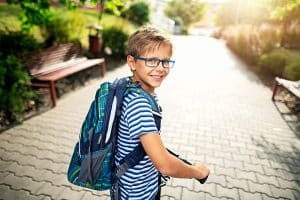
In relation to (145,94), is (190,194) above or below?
below

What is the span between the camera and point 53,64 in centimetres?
718

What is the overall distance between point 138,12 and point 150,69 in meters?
21.2

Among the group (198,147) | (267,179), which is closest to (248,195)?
(267,179)

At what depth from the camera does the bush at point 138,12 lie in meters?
21.4

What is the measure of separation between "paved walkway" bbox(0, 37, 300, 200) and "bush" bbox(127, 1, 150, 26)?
1477cm

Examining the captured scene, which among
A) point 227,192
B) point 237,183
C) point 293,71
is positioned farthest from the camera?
point 293,71

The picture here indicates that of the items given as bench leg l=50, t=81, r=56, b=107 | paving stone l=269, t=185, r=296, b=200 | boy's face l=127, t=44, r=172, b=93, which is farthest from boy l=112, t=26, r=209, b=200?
bench leg l=50, t=81, r=56, b=107

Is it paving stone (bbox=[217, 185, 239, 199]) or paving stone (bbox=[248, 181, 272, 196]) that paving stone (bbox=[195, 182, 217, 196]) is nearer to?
paving stone (bbox=[217, 185, 239, 199])

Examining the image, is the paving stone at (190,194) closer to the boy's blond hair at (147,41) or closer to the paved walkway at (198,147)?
the paved walkway at (198,147)

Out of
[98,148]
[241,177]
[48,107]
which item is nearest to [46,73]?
[48,107]

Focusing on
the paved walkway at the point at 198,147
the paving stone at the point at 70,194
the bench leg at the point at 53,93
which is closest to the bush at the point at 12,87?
the paved walkway at the point at 198,147

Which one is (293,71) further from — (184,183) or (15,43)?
(15,43)

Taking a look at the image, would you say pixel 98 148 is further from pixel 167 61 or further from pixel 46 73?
pixel 46 73

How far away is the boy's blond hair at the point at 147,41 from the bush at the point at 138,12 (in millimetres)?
20692
